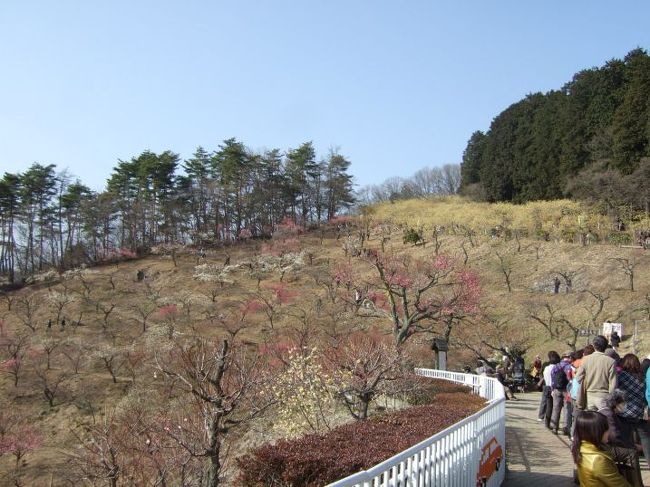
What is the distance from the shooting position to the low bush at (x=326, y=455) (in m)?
4.40

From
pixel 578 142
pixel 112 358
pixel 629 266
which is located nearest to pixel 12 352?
pixel 112 358

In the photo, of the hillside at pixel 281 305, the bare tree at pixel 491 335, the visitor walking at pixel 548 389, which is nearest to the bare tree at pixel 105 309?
the hillside at pixel 281 305

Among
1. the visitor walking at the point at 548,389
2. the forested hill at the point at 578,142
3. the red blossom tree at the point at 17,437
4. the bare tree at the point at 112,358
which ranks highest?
the forested hill at the point at 578,142

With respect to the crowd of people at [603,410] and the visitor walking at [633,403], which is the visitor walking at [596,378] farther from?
the visitor walking at [633,403]

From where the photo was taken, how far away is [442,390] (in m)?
12.0

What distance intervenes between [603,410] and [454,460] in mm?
1434

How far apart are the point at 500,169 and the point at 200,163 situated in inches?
999

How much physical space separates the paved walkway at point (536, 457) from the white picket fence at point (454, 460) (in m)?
0.38

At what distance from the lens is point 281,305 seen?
30422 mm

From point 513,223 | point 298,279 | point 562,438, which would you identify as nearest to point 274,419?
point 562,438

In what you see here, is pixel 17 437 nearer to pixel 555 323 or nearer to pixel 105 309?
pixel 105 309

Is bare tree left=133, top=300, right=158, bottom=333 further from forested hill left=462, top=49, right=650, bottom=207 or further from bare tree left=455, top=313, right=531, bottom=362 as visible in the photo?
forested hill left=462, top=49, right=650, bottom=207

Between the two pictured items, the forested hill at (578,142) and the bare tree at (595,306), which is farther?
the forested hill at (578,142)

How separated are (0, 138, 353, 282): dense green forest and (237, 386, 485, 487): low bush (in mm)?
39387
